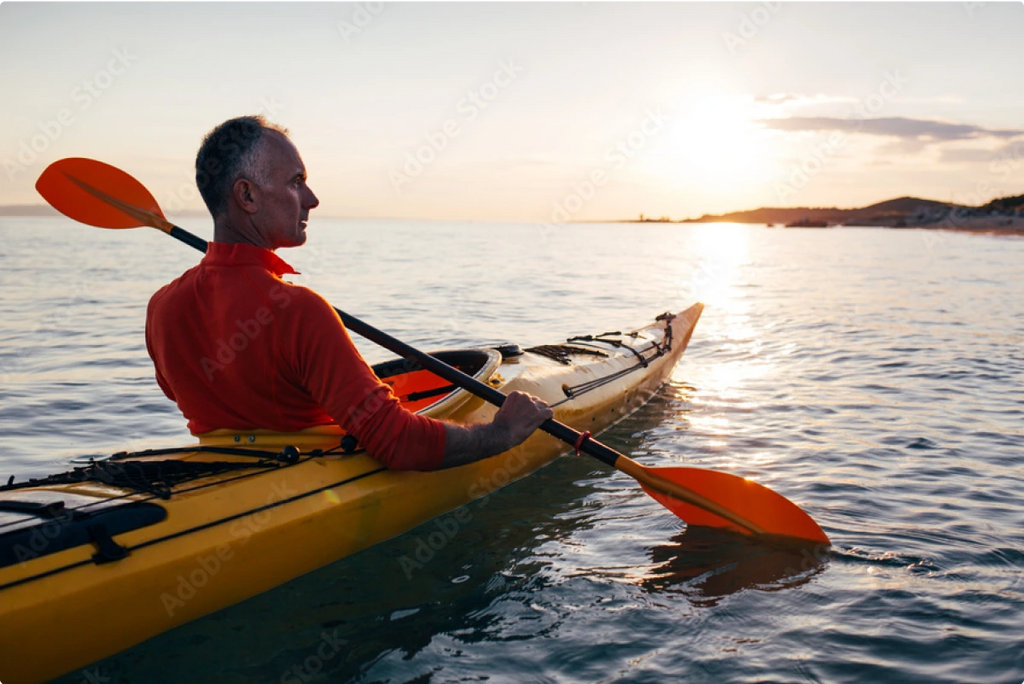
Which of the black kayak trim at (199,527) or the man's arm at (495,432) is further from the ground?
the man's arm at (495,432)

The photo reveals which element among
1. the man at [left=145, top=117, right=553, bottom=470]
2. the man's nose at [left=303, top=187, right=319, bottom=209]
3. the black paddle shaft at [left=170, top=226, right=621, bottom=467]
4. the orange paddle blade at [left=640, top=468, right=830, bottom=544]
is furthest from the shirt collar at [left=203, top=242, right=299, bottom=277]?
the orange paddle blade at [left=640, top=468, right=830, bottom=544]

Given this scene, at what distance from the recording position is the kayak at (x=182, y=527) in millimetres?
2555

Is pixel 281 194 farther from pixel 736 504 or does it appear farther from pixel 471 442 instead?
pixel 736 504

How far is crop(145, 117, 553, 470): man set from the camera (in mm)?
2934

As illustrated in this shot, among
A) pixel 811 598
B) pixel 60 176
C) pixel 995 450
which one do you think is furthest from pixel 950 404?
pixel 60 176

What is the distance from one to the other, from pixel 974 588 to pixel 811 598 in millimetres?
823

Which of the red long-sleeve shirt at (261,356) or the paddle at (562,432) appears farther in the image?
the paddle at (562,432)

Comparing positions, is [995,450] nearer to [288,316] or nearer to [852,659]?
[852,659]

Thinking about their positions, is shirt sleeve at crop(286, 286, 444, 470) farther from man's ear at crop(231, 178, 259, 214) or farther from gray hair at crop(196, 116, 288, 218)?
gray hair at crop(196, 116, 288, 218)

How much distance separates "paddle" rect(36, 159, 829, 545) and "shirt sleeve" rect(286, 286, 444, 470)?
0.78 meters

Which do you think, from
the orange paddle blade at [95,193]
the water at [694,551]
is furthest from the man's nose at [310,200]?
the water at [694,551]

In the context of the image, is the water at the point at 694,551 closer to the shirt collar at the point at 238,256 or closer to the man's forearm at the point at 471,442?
the man's forearm at the point at 471,442

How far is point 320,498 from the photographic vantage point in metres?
3.40

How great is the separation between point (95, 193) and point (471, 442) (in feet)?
8.29
